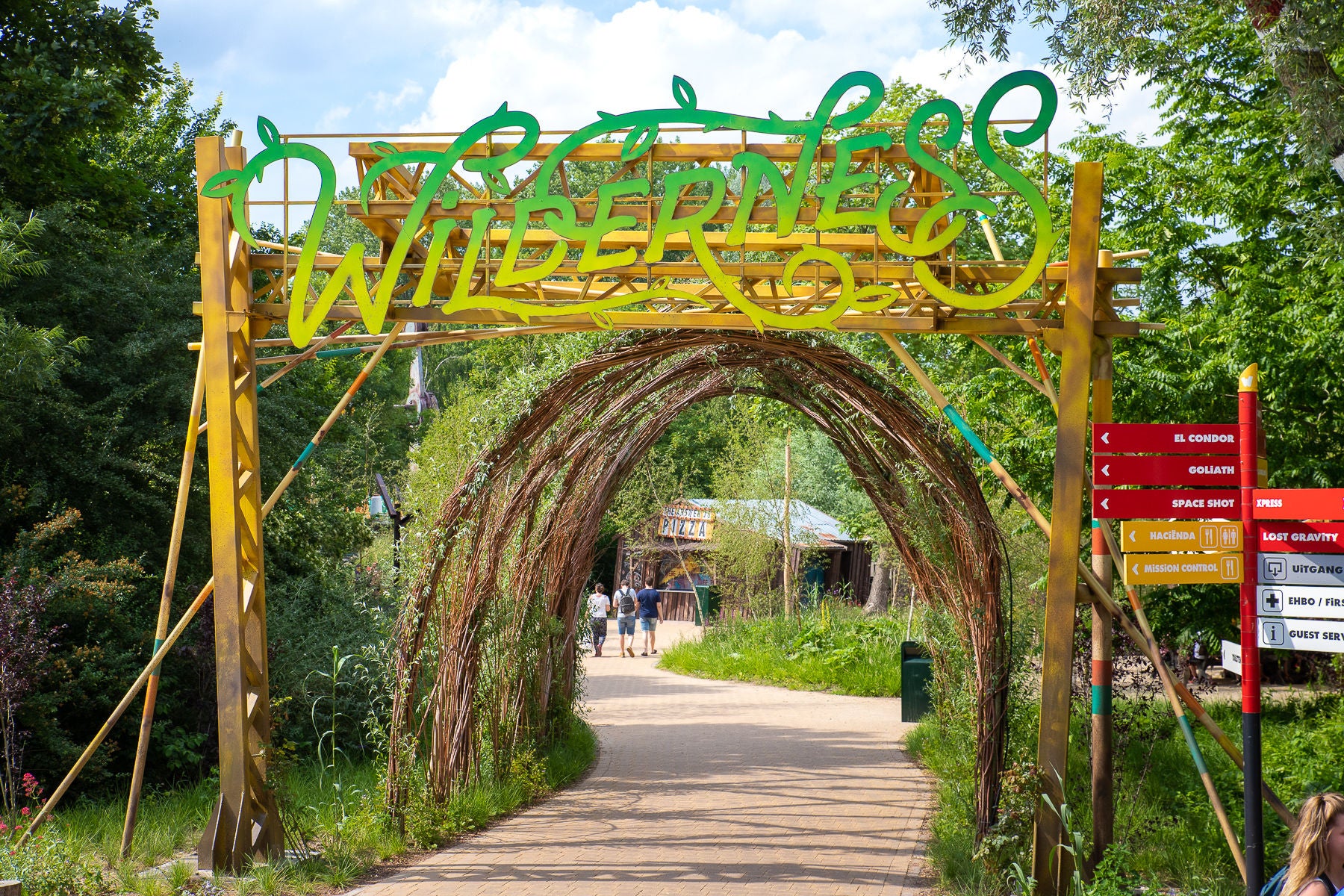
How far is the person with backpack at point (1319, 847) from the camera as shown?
365 cm

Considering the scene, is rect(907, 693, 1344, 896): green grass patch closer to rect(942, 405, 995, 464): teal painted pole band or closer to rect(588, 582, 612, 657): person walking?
rect(942, 405, 995, 464): teal painted pole band

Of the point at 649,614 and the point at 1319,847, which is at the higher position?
the point at 1319,847

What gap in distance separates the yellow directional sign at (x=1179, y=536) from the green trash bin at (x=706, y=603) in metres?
17.6

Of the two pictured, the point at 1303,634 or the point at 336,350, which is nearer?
the point at 1303,634

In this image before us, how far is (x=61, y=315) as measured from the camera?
1108 centimetres

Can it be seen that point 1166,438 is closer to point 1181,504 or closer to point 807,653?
point 1181,504

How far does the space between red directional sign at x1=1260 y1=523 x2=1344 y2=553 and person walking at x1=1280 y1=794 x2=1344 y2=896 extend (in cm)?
119

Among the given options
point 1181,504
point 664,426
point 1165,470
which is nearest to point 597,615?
point 664,426

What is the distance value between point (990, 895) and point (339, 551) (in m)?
11.3

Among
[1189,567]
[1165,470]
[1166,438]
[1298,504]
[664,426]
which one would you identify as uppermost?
[664,426]

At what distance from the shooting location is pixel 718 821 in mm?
8438

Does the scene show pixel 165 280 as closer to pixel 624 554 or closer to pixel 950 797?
pixel 950 797

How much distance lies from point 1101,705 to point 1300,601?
67.8 inches

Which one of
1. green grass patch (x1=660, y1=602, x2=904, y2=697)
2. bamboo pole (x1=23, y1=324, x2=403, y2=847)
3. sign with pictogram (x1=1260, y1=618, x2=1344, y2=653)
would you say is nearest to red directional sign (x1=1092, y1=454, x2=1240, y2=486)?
sign with pictogram (x1=1260, y1=618, x2=1344, y2=653)
